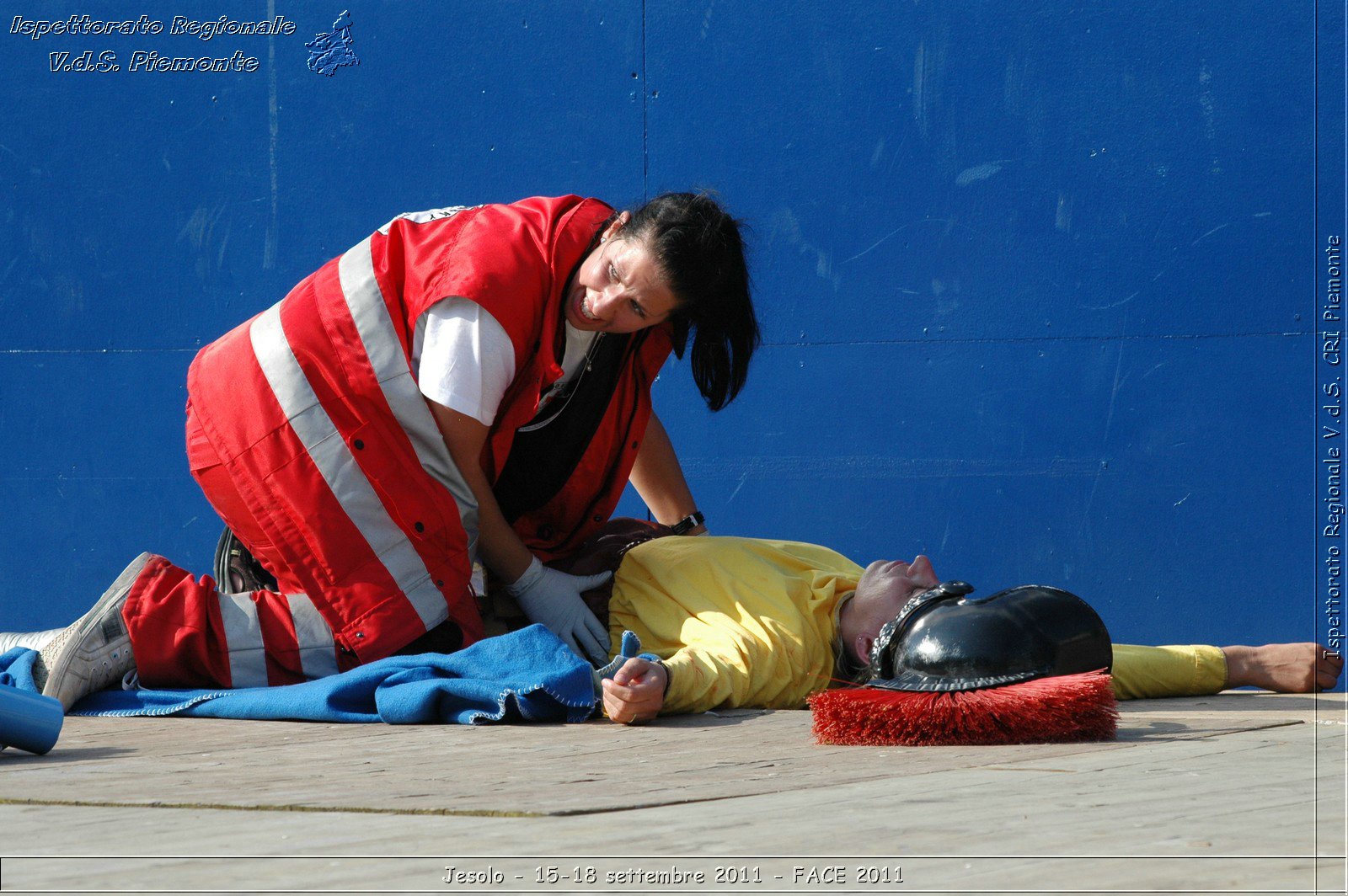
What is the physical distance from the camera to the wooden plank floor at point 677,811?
4.00ft

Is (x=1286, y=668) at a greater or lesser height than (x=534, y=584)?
lesser

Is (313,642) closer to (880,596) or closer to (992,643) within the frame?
(880,596)

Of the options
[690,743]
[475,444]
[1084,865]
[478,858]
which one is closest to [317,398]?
[475,444]

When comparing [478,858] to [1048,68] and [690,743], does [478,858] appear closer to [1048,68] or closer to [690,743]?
[690,743]

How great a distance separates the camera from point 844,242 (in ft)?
12.0

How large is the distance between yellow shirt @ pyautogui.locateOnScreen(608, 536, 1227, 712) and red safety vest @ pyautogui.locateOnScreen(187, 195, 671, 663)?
363mm

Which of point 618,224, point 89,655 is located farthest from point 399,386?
point 89,655

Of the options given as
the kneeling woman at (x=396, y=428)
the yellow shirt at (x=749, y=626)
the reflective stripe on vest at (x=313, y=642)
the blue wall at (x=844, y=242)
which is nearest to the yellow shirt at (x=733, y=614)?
the yellow shirt at (x=749, y=626)

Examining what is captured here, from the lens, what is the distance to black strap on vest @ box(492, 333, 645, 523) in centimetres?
304

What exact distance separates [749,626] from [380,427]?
77 cm

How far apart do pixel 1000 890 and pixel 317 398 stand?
1983 mm

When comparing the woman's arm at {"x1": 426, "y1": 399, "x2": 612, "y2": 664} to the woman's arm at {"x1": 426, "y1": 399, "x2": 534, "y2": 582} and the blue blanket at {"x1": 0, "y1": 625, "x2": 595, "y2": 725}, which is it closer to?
the woman's arm at {"x1": 426, "y1": 399, "x2": 534, "y2": 582}

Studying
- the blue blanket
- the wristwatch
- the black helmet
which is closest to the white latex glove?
the blue blanket

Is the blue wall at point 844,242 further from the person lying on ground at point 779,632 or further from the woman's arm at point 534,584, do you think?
the woman's arm at point 534,584
